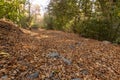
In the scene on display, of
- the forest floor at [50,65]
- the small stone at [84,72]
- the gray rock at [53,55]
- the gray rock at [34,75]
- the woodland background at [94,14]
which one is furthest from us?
the woodland background at [94,14]

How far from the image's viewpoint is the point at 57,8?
18219 millimetres

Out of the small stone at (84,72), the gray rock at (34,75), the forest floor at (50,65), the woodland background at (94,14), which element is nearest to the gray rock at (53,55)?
the forest floor at (50,65)

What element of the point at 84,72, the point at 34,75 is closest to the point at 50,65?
the point at 34,75

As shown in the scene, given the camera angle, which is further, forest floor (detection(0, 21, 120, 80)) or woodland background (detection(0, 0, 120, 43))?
woodland background (detection(0, 0, 120, 43))

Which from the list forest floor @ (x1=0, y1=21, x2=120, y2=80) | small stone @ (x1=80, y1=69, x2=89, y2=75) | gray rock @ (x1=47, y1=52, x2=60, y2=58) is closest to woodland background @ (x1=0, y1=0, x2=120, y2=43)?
forest floor @ (x1=0, y1=21, x2=120, y2=80)

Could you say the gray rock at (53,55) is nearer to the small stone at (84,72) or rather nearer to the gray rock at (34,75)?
the small stone at (84,72)

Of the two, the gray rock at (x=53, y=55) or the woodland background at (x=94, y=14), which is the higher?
the woodland background at (x=94, y=14)

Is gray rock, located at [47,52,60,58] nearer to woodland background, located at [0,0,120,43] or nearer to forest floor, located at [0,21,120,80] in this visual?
forest floor, located at [0,21,120,80]

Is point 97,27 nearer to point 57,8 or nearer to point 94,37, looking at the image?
point 94,37

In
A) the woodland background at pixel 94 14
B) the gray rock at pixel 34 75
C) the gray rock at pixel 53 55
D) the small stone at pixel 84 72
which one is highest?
the woodland background at pixel 94 14

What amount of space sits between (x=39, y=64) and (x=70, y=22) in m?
13.8

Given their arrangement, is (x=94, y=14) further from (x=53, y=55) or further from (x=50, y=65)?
(x=50, y=65)

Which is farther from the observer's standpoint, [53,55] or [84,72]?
[53,55]

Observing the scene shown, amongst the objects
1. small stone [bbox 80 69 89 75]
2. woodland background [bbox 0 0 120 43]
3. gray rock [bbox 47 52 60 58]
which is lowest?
small stone [bbox 80 69 89 75]
